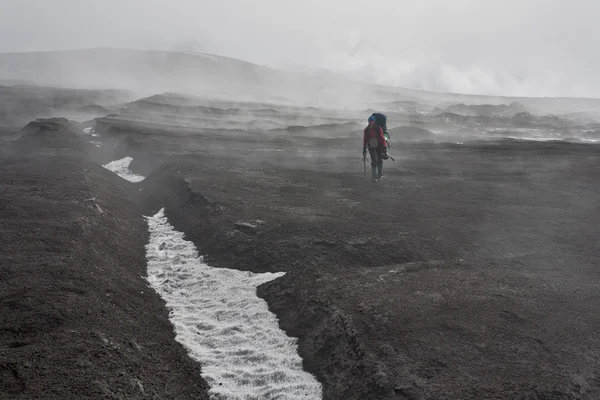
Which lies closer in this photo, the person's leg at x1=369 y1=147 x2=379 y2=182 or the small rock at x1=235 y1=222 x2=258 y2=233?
the small rock at x1=235 y1=222 x2=258 y2=233

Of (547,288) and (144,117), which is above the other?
→ (144,117)

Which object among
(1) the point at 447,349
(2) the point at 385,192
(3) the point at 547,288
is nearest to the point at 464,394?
(1) the point at 447,349

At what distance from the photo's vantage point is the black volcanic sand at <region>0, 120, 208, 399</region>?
6.57 m

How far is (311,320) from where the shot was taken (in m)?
8.81

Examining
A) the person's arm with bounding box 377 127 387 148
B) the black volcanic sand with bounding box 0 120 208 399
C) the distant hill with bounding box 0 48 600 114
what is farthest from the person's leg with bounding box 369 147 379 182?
the distant hill with bounding box 0 48 600 114

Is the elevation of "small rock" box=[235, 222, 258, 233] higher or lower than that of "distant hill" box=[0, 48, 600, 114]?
lower

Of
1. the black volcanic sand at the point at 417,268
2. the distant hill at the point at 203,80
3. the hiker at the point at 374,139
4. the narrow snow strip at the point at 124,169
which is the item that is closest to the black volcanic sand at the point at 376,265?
the black volcanic sand at the point at 417,268

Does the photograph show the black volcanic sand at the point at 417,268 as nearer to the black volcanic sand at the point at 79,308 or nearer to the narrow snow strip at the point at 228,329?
the narrow snow strip at the point at 228,329

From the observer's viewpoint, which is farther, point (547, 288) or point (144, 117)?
point (144, 117)

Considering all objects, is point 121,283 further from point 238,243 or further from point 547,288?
point 547,288

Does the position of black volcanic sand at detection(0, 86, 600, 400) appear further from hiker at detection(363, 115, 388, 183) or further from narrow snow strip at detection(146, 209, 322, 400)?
hiker at detection(363, 115, 388, 183)

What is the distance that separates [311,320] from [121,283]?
4163 mm

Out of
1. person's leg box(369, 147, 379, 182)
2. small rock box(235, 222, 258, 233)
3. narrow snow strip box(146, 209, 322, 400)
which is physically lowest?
narrow snow strip box(146, 209, 322, 400)

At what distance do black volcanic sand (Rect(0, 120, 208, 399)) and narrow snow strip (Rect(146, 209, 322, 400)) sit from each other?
315 millimetres
